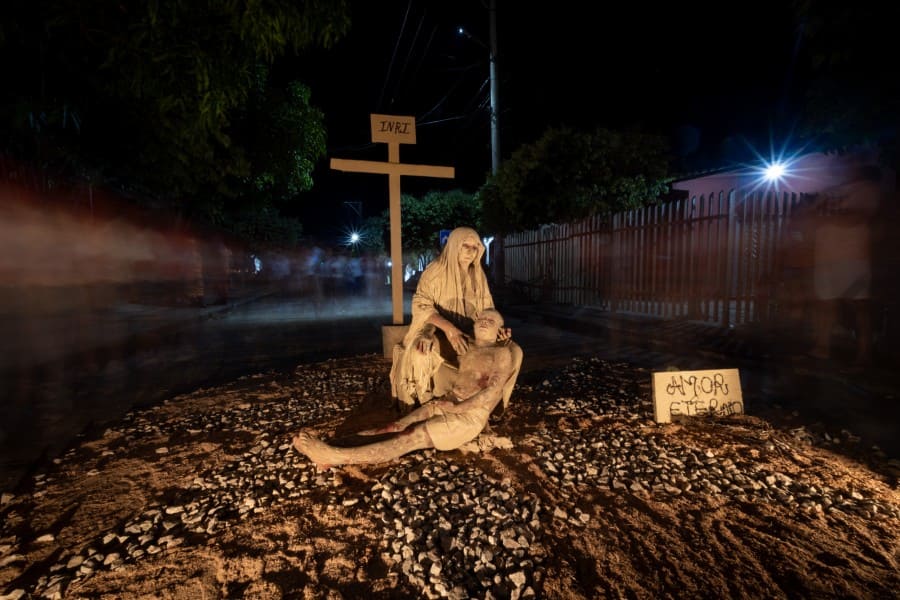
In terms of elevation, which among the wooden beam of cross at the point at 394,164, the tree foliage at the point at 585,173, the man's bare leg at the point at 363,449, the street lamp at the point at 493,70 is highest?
the street lamp at the point at 493,70

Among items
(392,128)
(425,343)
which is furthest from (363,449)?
(392,128)

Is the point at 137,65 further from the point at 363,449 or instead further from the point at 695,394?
the point at 695,394

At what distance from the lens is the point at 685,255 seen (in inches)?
308

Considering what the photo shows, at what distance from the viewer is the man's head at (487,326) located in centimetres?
294

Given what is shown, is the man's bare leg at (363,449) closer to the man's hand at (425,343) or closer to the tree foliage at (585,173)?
the man's hand at (425,343)

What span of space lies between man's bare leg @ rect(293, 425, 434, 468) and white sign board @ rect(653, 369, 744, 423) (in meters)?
1.97

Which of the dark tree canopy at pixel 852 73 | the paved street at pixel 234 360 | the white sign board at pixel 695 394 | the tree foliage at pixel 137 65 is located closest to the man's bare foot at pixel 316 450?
the paved street at pixel 234 360

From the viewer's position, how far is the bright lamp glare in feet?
42.2

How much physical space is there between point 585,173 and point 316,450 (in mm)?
11214

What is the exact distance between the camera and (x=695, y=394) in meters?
3.41

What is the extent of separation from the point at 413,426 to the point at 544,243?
10260 mm

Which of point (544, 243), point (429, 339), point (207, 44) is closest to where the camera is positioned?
point (429, 339)

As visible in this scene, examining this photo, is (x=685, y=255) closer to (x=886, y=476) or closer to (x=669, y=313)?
(x=669, y=313)

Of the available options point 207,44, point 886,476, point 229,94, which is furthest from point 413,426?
point 207,44
